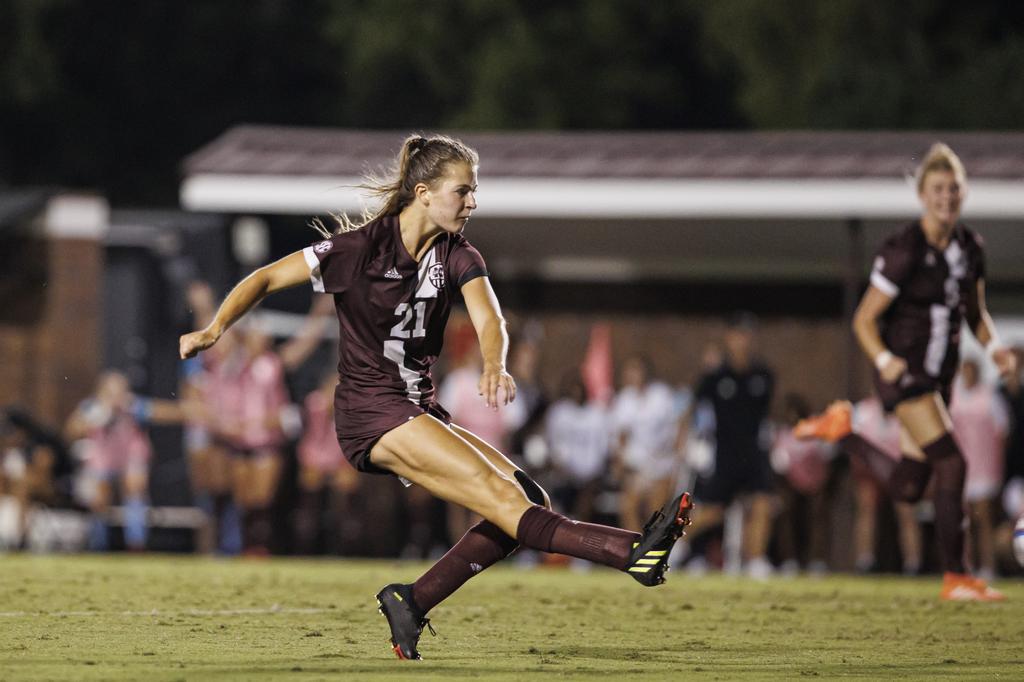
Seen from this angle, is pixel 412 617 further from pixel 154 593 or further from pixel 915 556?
pixel 915 556

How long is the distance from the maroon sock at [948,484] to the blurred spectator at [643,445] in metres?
6.63

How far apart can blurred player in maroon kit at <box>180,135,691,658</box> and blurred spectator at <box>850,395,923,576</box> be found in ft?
33.1

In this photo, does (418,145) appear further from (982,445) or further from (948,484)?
(982,445)

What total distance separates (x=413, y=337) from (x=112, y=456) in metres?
13.1

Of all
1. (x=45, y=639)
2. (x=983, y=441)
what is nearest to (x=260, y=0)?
(x=983, y=441)

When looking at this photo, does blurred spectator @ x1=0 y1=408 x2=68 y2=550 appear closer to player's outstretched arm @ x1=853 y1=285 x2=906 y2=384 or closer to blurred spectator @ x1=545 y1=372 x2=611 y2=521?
blurred spectator @ x1=545 y1=372 x2=611 y2=521

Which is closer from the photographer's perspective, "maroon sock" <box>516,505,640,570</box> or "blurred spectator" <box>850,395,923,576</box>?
"maroon sock" <box>516,505,640,570</box>

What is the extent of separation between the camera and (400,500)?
776 inches

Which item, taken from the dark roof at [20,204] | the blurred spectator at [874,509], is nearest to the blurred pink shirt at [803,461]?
the blurred spectator at [874,509]

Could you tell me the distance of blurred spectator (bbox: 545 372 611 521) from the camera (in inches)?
718

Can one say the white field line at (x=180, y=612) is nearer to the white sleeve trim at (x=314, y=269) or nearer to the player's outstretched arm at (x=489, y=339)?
the white sleeve trim at (x=314, y=269)

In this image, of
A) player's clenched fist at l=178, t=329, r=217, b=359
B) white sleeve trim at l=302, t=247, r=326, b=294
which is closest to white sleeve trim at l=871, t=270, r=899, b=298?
white sleeve trim at l=302, t=247, r=326, b=294

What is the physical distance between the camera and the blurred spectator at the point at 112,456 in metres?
20.2

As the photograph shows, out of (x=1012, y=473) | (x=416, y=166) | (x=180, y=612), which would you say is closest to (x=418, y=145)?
(x=416, y=166)
